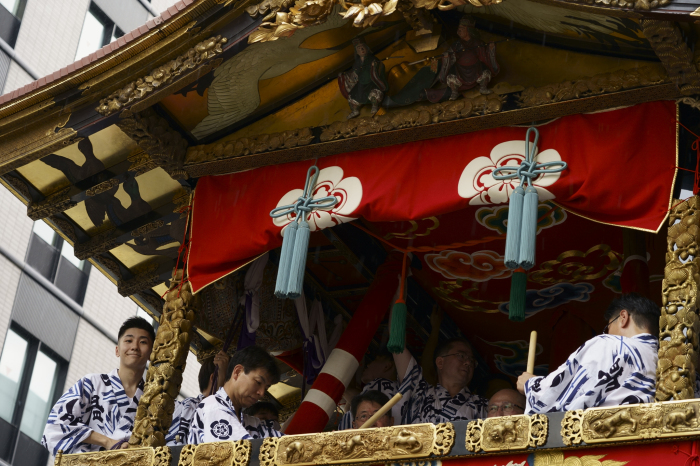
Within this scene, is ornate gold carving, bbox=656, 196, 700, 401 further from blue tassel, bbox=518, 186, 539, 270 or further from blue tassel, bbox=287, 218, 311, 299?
blue tassel, bbox=287, 218, 311, 299

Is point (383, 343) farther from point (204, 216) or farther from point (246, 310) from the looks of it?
point (204, 216)

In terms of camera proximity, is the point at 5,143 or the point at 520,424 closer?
the point at 520,424

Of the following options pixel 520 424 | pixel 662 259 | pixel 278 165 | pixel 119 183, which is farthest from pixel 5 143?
pixel 662 259

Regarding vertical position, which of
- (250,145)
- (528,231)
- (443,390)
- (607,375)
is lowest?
(607,375)

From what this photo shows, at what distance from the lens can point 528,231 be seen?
5.47 meters

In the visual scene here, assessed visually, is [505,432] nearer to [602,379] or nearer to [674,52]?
[602,379]

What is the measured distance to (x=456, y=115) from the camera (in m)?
6.28

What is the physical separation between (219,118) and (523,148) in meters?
2.24

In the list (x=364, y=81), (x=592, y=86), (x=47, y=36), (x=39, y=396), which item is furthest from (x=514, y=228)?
(x=47, y=36)

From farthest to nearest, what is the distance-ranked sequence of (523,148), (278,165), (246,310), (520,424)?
(246,310), (278,165), (523,148), (520,424)

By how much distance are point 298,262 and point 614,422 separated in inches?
84.1

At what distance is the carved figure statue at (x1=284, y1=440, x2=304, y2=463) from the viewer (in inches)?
223

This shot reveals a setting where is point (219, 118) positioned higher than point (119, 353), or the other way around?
point (219, 118)

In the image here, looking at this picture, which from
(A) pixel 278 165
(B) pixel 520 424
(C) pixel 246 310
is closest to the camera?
(B) pixel 520 424
